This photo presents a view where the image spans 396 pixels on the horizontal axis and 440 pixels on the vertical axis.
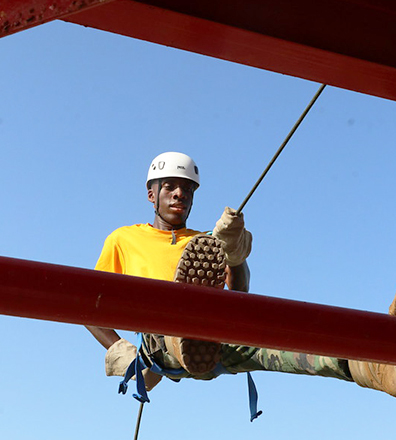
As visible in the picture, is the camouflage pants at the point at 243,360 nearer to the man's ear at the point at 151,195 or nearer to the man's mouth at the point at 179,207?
the man's mouth at the point at 179,207

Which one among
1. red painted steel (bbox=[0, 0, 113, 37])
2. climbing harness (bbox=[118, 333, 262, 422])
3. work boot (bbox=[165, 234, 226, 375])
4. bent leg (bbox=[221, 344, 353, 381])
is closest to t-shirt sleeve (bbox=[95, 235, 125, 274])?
climbing harness (bbox=[118, 333, 262, 422])

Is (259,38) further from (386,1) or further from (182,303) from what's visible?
(182,303)

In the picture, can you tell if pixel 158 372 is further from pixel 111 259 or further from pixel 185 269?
pixel 111 259

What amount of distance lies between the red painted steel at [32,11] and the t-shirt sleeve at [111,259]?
390 centimetres

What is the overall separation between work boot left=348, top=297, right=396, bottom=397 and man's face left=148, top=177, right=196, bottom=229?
7.86 ft

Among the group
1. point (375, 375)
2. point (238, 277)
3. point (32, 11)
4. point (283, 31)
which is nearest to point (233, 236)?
point (238, 277)

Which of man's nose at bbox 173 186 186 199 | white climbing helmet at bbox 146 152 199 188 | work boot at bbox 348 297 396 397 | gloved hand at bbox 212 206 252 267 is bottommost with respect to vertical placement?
work boot at bbox 348 297 396 397

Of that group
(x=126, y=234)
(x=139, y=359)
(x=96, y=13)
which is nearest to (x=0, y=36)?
(x=96, y=13)

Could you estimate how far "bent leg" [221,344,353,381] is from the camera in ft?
13.5

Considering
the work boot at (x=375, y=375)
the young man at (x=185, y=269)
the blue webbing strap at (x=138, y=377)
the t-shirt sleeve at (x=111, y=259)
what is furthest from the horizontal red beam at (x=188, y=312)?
the t-shirt sleeve at (x=111, y=259)

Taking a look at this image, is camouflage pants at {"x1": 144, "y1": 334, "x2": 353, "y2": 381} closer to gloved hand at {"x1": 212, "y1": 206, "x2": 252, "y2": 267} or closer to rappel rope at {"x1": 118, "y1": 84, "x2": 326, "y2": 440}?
rappel rope at {"x1": 118, "y1": 84, "x2": 326, "y2": 440}

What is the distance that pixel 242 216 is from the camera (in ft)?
16.9

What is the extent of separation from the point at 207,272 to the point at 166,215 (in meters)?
1.71

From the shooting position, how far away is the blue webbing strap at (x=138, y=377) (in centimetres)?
462
